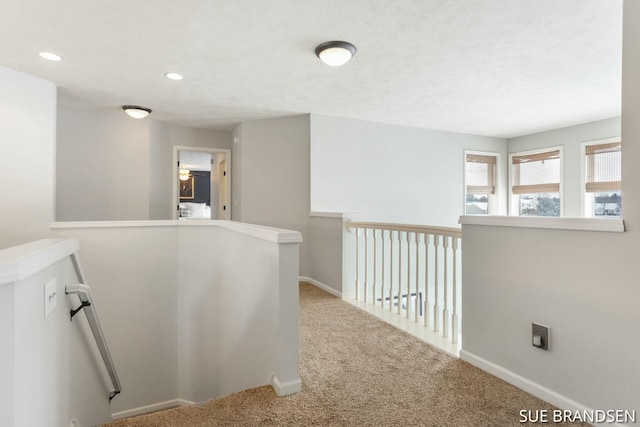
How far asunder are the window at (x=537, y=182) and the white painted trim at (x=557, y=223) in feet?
15.5

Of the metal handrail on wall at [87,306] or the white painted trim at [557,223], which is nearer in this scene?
the white painted trim at [557,223]

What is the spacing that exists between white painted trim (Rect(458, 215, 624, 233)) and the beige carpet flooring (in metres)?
0.95

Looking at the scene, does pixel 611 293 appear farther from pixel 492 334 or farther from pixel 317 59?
pixel 317 59

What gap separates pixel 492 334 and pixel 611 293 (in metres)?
0.73

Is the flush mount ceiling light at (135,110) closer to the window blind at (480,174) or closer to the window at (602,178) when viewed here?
the window blind at (480,174)

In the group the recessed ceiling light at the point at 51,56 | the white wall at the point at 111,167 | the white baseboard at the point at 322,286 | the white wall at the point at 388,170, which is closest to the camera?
the recessed ceiling light at the point at 51,56

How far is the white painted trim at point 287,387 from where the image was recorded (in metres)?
1.83

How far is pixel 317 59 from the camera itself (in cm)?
295

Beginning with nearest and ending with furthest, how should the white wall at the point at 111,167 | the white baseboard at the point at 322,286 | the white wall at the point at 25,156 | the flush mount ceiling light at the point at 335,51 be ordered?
the flush mount ceiling light at the point at 335,51 < the white wall at the point at 25,156 < the white baseboard at the point at 322,286 < the white wall at the point at 111,167

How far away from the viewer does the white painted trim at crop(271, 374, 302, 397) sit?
183cm

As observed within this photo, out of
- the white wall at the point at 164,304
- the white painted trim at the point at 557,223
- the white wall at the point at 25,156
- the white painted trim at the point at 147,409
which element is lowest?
the white painted trim at the point at 147,409

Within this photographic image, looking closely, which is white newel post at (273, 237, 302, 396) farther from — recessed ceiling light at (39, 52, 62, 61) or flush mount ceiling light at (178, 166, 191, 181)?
flush mount ceiling light at (178, 166, 191, 181)

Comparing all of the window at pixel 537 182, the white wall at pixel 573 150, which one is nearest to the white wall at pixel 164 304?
the white wall at pixel 573 150

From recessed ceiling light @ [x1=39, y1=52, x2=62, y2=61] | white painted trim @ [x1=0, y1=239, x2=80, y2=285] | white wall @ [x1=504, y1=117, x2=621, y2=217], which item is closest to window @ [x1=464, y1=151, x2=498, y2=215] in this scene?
white wall @ [x1=504, y1=117, x2=621, y2=217]
